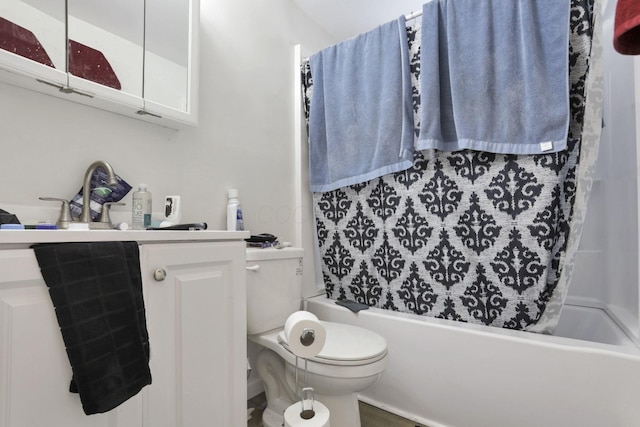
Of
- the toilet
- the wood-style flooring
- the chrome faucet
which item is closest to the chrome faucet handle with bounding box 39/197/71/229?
the chrome faucet

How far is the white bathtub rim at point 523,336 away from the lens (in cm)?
108

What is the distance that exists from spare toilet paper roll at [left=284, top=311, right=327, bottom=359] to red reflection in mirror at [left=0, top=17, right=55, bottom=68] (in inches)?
41.5

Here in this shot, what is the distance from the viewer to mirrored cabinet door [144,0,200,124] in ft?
3.90

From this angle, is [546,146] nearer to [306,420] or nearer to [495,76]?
[495,76]

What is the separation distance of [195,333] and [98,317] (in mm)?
277

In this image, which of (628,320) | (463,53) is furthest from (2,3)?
(628,320)

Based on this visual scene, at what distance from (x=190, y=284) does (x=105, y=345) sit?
24cm

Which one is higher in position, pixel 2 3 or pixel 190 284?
pixel 2 3

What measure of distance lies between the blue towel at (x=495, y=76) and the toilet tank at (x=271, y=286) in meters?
0.82

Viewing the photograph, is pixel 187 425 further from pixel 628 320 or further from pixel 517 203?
pixel 628 320

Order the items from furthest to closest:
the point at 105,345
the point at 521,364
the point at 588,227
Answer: the point at 588,227, the point at 521,364, the point at 105,345

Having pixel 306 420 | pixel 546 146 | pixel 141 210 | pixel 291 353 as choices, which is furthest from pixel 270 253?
pixel 546 146

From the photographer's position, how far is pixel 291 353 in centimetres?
116

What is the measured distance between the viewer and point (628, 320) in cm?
131
